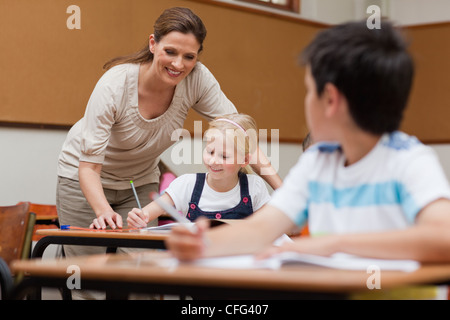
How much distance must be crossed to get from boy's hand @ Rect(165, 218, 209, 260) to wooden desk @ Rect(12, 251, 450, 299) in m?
0.03

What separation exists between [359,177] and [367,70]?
213mm

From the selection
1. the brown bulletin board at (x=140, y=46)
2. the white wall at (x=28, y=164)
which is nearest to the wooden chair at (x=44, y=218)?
the white wall at (x=28, y=164)

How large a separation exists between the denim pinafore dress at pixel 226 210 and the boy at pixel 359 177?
1322mm

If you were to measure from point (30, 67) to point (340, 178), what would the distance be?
3.63m

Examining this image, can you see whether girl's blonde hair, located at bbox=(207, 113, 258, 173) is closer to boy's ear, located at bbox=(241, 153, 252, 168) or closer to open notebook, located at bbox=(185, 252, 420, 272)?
boy's ear, located at bbox=(241, 153, 252, 168)

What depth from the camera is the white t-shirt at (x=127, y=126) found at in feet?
8.09

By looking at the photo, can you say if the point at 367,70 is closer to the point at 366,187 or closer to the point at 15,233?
the point at 366,187

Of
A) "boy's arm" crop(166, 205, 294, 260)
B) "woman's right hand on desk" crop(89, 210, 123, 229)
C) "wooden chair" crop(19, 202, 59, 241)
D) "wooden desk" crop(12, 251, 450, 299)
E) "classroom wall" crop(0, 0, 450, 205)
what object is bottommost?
"wooden chair" crop(19, 202, 59, 241)

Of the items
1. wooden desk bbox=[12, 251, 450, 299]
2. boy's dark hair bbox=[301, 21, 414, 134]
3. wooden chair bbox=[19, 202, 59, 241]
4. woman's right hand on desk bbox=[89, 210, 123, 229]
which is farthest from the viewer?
wooden chair bbox=[19, 202, 59, 241]

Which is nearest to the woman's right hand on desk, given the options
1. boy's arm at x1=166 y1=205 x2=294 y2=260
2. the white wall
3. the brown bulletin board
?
boy's arm at x1=166 y1=205 x2=294 y2=260

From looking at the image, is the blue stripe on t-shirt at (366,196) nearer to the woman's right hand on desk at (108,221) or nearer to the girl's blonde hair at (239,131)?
the woman's right hand on desk at (108,221)

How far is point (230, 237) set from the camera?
1.12 metres

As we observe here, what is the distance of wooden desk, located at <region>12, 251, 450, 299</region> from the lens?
2.53 ft
